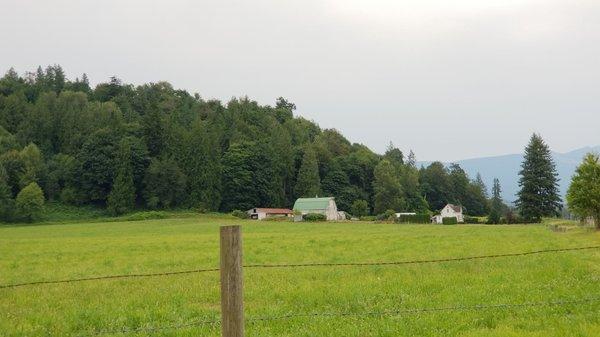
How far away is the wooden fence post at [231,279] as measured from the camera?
638 cm

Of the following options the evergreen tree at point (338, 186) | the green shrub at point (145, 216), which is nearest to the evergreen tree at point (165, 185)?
the green shrub at point (145, 216)

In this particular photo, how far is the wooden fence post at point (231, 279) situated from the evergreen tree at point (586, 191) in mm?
49252

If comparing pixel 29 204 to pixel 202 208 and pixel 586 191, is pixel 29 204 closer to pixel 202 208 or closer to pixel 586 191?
pixel 202 208

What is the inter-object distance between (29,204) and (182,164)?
119 ft

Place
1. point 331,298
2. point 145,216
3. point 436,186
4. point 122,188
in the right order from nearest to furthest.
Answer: point 331,298 < point 145,216 < point 122,188 < point 436,186

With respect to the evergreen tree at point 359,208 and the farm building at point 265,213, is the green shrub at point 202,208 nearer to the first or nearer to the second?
the farm building at point 265,213

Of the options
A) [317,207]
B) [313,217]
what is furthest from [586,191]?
[317,207]

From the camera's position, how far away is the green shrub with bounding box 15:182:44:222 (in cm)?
10412

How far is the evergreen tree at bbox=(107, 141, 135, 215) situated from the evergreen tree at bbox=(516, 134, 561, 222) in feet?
271

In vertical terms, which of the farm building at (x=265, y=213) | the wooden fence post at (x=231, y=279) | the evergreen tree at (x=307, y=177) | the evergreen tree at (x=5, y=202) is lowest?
the farm building at (x=265, y=213)

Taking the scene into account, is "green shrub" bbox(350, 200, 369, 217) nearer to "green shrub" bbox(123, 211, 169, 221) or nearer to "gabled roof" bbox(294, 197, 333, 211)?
"gabled roof" bbox(294, 197, 333, 211)

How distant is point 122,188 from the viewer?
388 ft

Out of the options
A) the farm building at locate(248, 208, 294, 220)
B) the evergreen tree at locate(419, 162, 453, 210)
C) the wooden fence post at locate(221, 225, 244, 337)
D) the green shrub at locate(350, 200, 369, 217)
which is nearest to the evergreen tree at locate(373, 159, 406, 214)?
the green shrub at locate(350, 200, 369, 217)

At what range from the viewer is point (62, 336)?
10.7 metres
